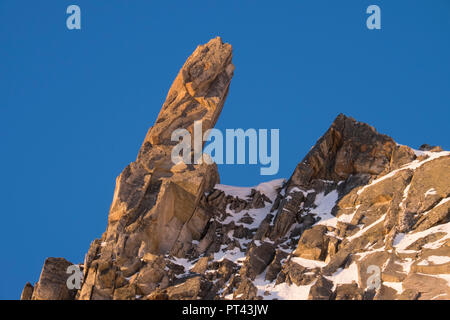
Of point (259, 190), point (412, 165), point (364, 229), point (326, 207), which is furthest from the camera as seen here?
point (259, 190)

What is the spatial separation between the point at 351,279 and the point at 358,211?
13260 mm

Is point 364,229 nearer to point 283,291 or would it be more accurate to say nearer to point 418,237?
point 418,237

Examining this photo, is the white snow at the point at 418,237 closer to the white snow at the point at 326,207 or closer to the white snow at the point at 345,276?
the white snow at the point at 345,276

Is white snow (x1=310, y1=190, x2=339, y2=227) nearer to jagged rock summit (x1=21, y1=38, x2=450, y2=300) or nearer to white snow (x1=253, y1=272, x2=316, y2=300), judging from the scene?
jagged rock summit (x1=21, y1=38, x2=450, y2=300)

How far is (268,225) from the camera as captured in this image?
93375mm

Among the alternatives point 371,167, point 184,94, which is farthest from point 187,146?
point 371,167

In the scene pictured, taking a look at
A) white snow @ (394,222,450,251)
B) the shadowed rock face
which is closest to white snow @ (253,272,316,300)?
white snow @ (394,222,450,251)

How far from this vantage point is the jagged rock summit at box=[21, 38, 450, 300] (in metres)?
79.0

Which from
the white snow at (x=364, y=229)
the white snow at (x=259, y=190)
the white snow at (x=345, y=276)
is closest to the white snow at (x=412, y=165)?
the white snow at (x=364, y=229)

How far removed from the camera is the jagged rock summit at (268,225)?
79000mm

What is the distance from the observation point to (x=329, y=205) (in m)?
94.2

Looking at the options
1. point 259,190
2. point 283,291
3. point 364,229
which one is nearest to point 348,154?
point 259,190

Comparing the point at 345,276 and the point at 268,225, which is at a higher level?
the point at 268,225
